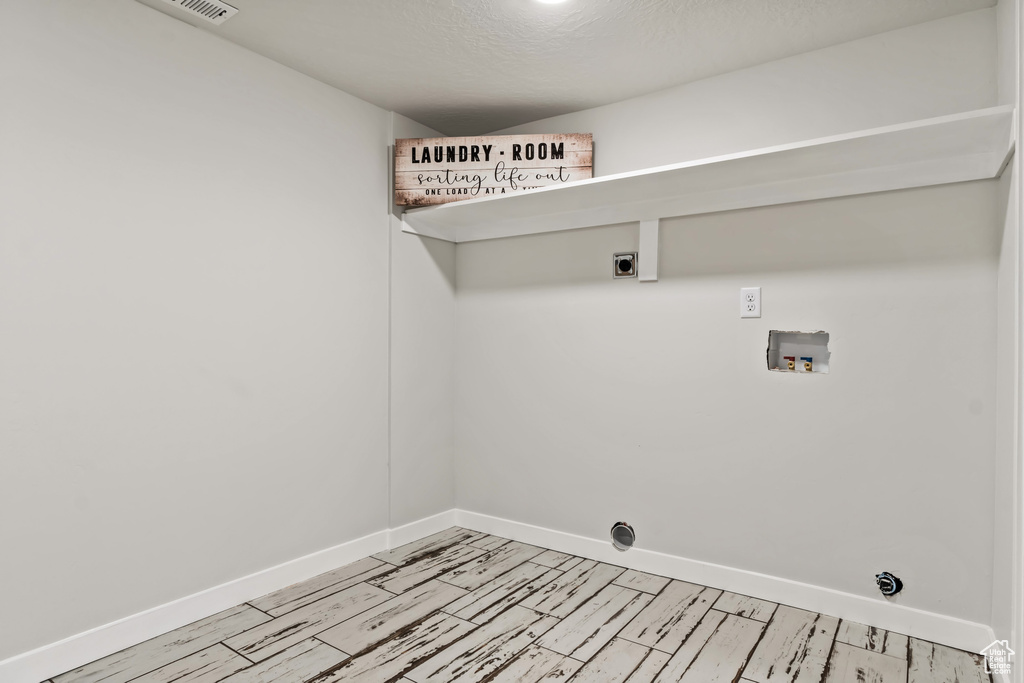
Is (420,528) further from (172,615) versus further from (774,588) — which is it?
(774,588)

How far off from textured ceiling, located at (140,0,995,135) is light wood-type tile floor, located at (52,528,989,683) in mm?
2189

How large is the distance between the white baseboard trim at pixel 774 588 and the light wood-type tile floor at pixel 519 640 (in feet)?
0.13

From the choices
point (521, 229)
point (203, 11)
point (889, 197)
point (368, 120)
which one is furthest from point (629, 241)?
point (203, 11)

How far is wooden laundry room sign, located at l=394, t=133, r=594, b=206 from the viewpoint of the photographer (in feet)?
8.93

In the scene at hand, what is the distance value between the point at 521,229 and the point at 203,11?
1.63 meters

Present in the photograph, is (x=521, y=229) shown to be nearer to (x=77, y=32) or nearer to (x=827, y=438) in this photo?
(x=827, y=438)

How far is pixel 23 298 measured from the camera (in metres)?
1.78

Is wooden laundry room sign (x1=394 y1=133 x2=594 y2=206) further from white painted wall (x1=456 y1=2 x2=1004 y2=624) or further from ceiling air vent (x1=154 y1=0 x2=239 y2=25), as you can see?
ceiling air vent (x1=154 y1=0 x2=239 y2=25)

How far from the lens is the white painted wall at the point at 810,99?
6.56 ft

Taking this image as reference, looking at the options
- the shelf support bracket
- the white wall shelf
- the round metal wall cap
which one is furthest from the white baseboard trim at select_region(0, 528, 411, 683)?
the shelf support bracket

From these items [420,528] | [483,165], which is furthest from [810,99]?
[420,528]

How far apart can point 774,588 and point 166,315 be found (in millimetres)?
2572

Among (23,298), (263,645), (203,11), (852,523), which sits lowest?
(263,645)

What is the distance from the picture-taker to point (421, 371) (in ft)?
10.3
